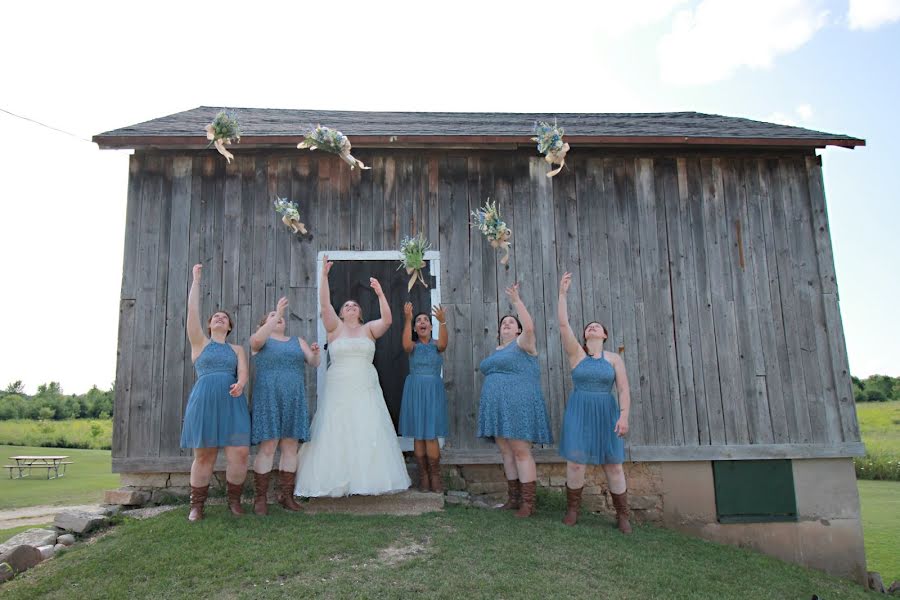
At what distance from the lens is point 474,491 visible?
6422 millimetres

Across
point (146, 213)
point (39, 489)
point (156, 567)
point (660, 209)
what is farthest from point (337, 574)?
point (39, 489)

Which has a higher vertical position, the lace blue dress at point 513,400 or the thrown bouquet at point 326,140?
the thrown bouquet at point 326,140

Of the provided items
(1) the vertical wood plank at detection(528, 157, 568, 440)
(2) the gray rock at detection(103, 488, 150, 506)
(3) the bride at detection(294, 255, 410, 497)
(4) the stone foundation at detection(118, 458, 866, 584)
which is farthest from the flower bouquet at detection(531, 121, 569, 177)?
(2) the gray rock at detection(103, 488, 150, 506)

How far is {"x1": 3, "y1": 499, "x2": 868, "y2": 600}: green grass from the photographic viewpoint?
12.5 feet

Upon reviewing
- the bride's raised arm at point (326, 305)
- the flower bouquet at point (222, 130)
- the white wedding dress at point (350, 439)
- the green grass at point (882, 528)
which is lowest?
the green grass at point (882, 528)

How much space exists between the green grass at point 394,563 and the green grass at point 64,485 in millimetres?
4449

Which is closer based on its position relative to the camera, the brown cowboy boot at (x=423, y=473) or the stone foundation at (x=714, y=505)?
the brown cowboy boot at (x=423, y=473)

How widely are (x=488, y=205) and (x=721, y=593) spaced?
4166 mm

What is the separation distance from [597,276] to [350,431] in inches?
127

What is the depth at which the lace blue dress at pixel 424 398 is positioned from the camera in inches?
225

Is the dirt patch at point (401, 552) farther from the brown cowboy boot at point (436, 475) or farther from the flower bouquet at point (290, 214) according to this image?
the flower bouquet at point (290, 214)

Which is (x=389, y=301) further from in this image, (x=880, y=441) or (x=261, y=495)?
(x=880, y=441)

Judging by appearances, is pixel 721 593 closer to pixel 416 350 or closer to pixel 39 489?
pixel 416 350

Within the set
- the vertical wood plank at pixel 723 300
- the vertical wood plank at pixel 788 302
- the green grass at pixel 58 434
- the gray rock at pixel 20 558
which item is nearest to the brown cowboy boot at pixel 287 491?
the gray rock at pixel 20 558
